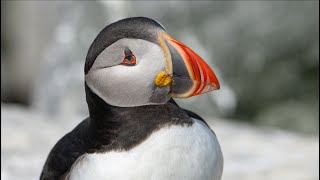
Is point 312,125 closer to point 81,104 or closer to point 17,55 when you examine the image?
point 81,104

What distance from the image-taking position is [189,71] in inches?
98.6

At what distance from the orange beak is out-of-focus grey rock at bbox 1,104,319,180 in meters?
1.81

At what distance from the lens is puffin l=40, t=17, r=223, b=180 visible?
2.51 m

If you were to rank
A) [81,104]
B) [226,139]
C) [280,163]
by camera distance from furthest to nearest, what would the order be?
[81,104], [226,139], [280,163]

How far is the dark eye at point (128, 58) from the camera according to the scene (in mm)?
2502

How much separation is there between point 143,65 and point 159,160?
0.32 m

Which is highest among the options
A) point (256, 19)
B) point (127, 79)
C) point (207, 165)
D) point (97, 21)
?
point (97, 21)

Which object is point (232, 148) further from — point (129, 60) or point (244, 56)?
point (129, 60)

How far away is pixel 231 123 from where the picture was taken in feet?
18.5

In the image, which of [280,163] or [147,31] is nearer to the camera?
[147,31]

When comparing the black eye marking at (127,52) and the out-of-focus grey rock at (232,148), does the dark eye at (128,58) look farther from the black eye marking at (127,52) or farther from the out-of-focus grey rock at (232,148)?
the out-of-focus grey rock at (232,148)

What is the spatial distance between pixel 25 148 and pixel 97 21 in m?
1.90

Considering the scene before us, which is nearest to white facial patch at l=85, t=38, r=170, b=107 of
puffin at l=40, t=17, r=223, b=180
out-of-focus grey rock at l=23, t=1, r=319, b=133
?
puffin at l=40, t=17, r=223, b=180

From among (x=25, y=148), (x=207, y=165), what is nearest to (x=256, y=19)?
(x=25, y=148)
